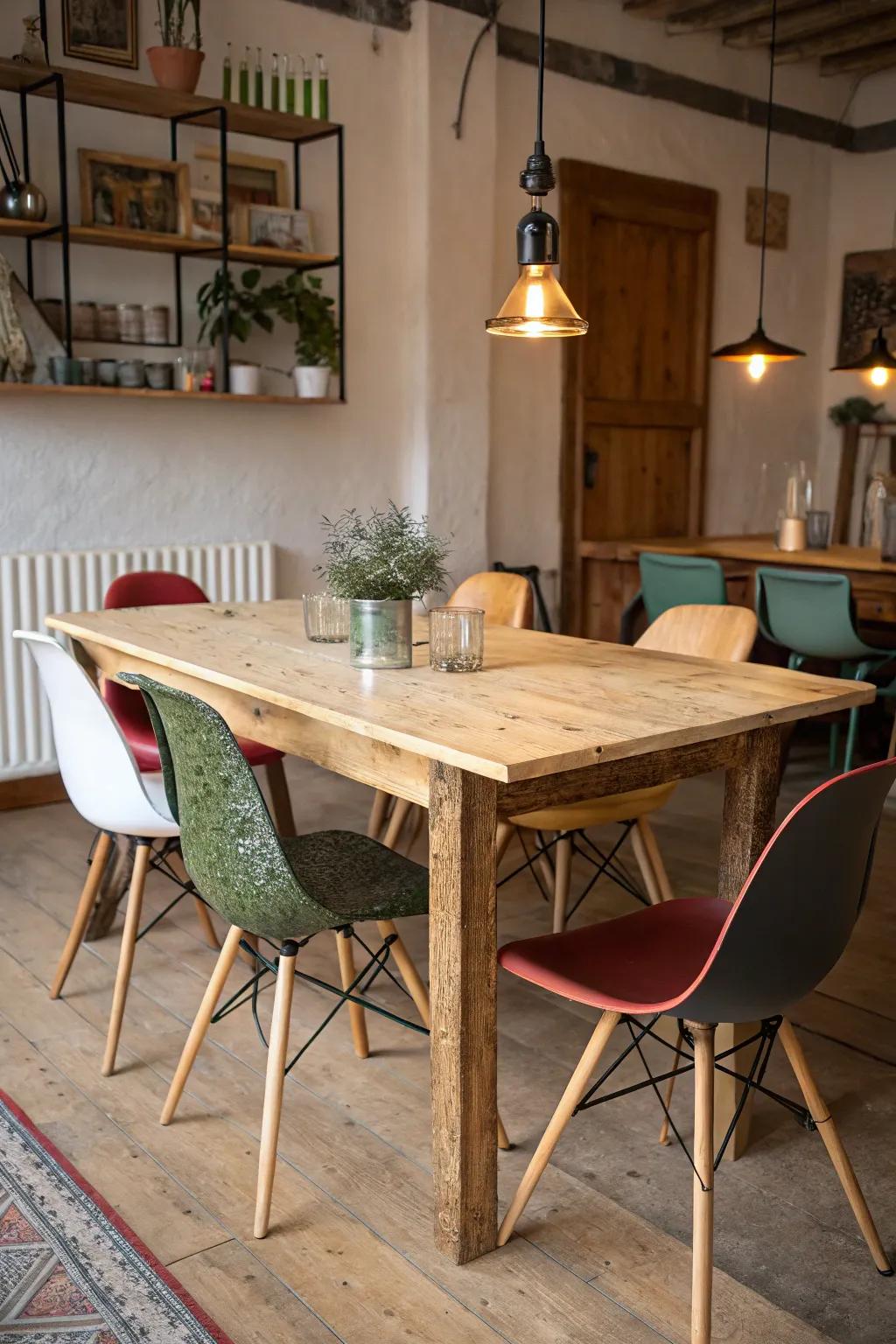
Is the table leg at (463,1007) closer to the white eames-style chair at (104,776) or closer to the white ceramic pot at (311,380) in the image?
the white eames-style chair at (104,776)

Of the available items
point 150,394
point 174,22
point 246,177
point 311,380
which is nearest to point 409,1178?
point 150,394

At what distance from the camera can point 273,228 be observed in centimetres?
460

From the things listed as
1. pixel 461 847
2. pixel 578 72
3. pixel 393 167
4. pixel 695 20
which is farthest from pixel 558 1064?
pixel 695 20

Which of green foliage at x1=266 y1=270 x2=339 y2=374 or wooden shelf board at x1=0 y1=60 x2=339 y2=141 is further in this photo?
green foliage at x1=266 y1=270 x2=339 y2=374

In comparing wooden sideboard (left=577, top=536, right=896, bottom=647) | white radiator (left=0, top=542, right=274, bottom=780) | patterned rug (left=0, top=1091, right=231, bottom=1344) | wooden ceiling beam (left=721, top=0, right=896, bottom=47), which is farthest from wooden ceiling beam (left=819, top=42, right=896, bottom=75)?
patterned rug (left=0, top=1091, right=231, bottom=1344)

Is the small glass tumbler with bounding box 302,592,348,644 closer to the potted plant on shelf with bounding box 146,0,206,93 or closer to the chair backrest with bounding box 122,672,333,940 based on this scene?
the chair backrest with bounding box 122,672,333,940

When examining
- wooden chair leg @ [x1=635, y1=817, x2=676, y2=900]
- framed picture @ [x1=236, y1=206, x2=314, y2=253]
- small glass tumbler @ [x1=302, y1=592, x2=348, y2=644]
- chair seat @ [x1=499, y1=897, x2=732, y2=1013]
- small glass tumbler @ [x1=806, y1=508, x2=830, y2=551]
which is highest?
framed picture @ [x1=236, y1=206, x2=314, y2=253]

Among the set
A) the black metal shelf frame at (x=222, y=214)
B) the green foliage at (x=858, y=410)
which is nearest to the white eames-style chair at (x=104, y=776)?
the black metal shelf frame at (x=222, y=214)

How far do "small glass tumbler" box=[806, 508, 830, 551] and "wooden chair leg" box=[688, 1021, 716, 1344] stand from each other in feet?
12.8

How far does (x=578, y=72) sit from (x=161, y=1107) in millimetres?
4932

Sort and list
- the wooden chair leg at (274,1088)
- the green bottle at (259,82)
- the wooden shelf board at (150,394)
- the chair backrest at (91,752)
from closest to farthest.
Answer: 1. the wooden chair leg at (274,1088)
2. the chair backrest at (91,752)
3. the wooden shelf board at (150,394)
4. the green bottle at (259,82)

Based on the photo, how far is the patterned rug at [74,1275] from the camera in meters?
1.71

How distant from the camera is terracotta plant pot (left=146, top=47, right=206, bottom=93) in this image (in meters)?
4.12

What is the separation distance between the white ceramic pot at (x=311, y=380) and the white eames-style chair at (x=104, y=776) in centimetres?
238
